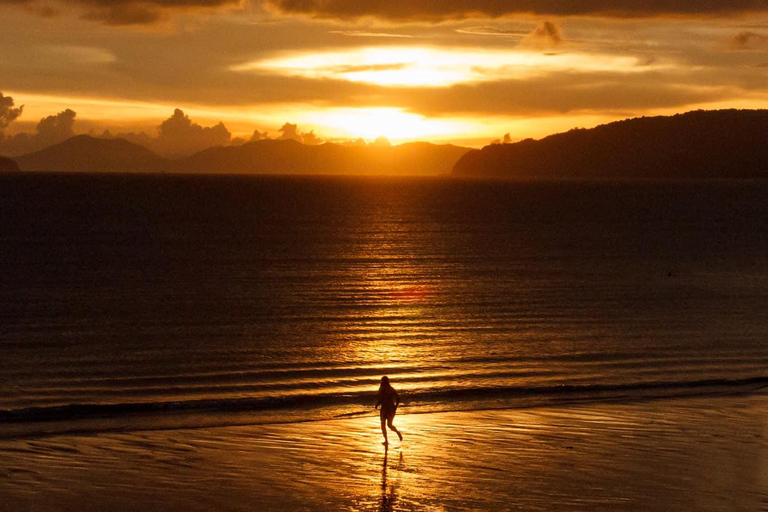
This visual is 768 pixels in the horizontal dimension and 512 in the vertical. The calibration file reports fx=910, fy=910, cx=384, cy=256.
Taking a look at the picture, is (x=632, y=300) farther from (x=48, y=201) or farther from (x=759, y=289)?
(x=48, y=201)

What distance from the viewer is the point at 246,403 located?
2559 cm

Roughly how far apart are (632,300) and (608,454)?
31518 mm

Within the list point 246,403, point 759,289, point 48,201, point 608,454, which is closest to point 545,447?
point 608,454

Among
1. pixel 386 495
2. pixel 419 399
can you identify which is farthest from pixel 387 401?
pixel 419 399

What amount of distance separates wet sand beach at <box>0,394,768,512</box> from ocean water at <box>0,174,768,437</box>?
232cm

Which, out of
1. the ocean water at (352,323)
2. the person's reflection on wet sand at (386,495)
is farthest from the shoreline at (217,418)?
the person's reflection on wet sand at (386,495)

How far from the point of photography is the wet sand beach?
16297 millimetres

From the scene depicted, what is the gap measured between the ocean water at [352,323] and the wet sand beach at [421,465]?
2322 mm

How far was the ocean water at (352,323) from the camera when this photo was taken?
26.8m

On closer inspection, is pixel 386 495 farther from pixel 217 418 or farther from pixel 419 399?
pixel 419 399

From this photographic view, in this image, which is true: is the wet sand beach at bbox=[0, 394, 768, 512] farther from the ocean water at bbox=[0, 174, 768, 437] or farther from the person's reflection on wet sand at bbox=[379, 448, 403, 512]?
the ocean water at bbox=[0, 174, 768, 437]

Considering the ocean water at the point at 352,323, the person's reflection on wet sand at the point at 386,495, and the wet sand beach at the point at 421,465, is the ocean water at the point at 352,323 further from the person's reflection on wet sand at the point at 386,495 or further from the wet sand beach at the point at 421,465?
the person's reflection on wet sand at the point at 386,495

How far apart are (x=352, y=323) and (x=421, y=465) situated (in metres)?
22.0

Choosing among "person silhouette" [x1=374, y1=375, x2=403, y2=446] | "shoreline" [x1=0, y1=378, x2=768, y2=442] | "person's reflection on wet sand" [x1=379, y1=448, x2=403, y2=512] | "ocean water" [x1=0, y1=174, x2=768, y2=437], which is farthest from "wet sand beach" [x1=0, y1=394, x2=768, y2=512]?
"ocean water" [x1=0, y1=174, x2=768, y2=437]
